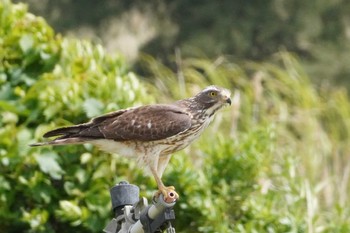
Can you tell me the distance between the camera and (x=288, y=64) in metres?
13.7

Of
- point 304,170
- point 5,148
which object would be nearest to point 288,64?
point 304,170

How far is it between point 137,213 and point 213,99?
1261 millimetres

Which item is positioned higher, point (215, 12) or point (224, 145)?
point (215, 12)

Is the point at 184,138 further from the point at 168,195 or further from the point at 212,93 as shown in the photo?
the point at 168,195

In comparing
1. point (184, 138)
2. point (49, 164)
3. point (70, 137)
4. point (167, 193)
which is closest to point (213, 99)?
point (184, 138)

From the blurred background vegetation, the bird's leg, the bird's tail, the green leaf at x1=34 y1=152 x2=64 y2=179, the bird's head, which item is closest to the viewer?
the bird's leg

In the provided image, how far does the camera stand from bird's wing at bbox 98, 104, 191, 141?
7762 millimetres

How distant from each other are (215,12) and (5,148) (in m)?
20.3

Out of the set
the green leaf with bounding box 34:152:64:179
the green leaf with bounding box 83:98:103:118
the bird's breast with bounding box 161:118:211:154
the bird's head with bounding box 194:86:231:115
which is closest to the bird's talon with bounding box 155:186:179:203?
the bird's breast with bounding box 161:118:211:154

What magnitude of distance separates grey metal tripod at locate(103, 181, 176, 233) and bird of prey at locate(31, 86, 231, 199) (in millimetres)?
409

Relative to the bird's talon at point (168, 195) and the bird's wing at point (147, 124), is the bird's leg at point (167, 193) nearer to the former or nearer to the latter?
the bird's talon at point (168, 195)

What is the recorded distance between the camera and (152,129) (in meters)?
7.82

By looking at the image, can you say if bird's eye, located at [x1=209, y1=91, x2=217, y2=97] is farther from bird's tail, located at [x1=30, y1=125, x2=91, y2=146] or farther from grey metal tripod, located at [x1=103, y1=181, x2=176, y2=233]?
grey metal tripod, located at [x1=103, y1=181, x2=176, y2=233]

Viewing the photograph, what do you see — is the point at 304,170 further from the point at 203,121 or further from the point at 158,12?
the point at 158,12
